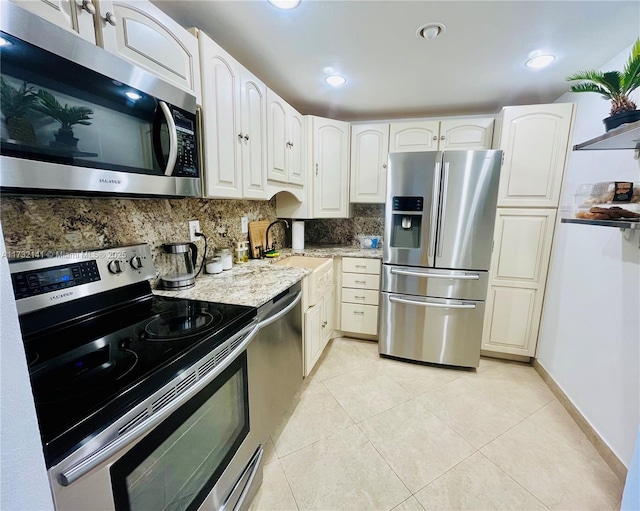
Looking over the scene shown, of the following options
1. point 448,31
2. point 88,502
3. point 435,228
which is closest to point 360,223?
point 435,228

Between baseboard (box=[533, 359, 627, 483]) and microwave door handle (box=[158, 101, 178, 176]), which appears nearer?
microwave door handle (box=[158, 101, 178, 176])

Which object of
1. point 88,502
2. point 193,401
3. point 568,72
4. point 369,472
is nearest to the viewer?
point 88,502

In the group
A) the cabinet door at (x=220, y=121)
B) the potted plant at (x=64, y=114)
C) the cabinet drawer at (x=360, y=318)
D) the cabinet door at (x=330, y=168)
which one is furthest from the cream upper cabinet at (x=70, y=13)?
the cabinet drawer at (x=360, y=318)

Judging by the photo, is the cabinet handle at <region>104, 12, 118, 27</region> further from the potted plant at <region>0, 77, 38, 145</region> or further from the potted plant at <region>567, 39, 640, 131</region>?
the potted plant at <region>567, 39, 640, 131</region>

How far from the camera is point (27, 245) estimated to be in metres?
0.95

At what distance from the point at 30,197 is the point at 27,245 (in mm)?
170

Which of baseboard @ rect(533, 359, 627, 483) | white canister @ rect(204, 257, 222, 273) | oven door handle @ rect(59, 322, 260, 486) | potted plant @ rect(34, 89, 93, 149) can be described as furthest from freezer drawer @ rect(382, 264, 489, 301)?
potted plant @ rect(34, 89, 93, 149)

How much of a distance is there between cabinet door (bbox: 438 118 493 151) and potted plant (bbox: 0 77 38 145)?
8.91ft

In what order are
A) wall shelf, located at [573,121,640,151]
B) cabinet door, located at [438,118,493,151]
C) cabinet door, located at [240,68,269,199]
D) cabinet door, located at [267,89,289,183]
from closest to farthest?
wall shelf, located at [573,121,640,151] < cabinet door, located at [240,68,269,199] < cabinet door, located at [267,89,289,183] < cabinet door, located at [438,118,493,151]

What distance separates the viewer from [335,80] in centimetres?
205

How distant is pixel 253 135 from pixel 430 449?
2.14 m

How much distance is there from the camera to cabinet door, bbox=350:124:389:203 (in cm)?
271

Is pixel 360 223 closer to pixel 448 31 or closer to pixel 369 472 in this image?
pixel 448 31

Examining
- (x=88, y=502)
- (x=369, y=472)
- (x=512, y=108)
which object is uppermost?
(x=512, y=108)
